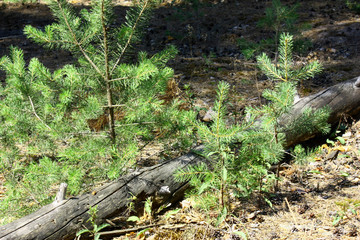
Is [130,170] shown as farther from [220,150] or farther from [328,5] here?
[328,5]

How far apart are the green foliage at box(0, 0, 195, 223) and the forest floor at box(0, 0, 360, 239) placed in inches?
34.1

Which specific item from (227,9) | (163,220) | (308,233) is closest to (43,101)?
(163,220)

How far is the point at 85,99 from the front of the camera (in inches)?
128

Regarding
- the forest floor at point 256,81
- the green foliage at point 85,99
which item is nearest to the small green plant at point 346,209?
the forest floor at point 256,81

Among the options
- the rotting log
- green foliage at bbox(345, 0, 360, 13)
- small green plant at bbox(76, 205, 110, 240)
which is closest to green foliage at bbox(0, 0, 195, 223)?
small green plant at bbox(76, 205, 110, 240)

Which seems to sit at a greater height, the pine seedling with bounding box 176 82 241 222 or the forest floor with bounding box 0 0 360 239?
the pine seedling with bounding box 176 82 241 222

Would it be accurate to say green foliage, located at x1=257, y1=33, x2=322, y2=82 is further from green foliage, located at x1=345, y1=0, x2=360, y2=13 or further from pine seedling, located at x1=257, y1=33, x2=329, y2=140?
green foliage, located at x1=345, y1=0, x2=360, y2=13

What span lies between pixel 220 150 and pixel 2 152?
93.2 inches

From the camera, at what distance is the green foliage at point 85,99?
2896 millimetres

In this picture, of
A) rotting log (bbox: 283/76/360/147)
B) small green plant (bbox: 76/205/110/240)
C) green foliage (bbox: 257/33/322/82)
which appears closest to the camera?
green foliage (bbox: 257/33/322/82)

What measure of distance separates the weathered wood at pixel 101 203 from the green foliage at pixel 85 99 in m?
0.18

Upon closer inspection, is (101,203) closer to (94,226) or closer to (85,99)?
(94,226)

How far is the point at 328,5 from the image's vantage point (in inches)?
424

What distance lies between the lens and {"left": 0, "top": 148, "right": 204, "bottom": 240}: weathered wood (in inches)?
112
